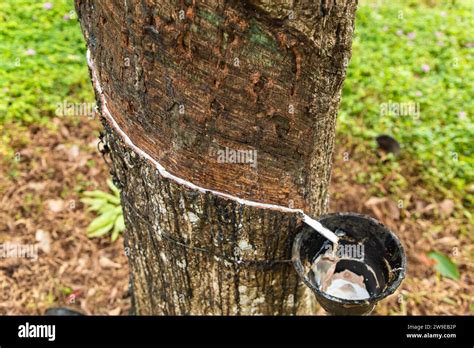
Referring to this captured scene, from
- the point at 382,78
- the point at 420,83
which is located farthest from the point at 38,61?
the point at 420,83

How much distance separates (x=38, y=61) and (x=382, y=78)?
3441 mm

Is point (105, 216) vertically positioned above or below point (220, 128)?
below

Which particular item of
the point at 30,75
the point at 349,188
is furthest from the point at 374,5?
the point at 30,75

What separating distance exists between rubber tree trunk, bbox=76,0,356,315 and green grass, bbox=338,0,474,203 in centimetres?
234

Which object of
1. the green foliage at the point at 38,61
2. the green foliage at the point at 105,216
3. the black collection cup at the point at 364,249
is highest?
the green foliage at the point at 38,61

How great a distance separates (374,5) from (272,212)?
464cm

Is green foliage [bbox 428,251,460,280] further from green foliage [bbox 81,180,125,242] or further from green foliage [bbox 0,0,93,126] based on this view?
green foliage [bbox 0,0,93,126]

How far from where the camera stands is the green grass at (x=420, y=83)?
4.32m

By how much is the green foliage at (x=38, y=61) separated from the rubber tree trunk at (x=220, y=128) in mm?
2545

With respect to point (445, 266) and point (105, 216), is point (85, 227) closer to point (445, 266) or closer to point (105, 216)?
point (105, 216)

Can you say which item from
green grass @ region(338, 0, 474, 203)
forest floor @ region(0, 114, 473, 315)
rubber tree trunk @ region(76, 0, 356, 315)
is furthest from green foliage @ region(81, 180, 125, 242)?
green grass @ region(338, 0, 474, 203)

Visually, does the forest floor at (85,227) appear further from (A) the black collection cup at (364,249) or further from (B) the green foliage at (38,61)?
(A) the black collection cup at (364,249)

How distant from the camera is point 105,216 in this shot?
382cm

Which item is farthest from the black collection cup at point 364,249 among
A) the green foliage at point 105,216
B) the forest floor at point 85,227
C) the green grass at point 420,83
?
the green grass at point 420,83
